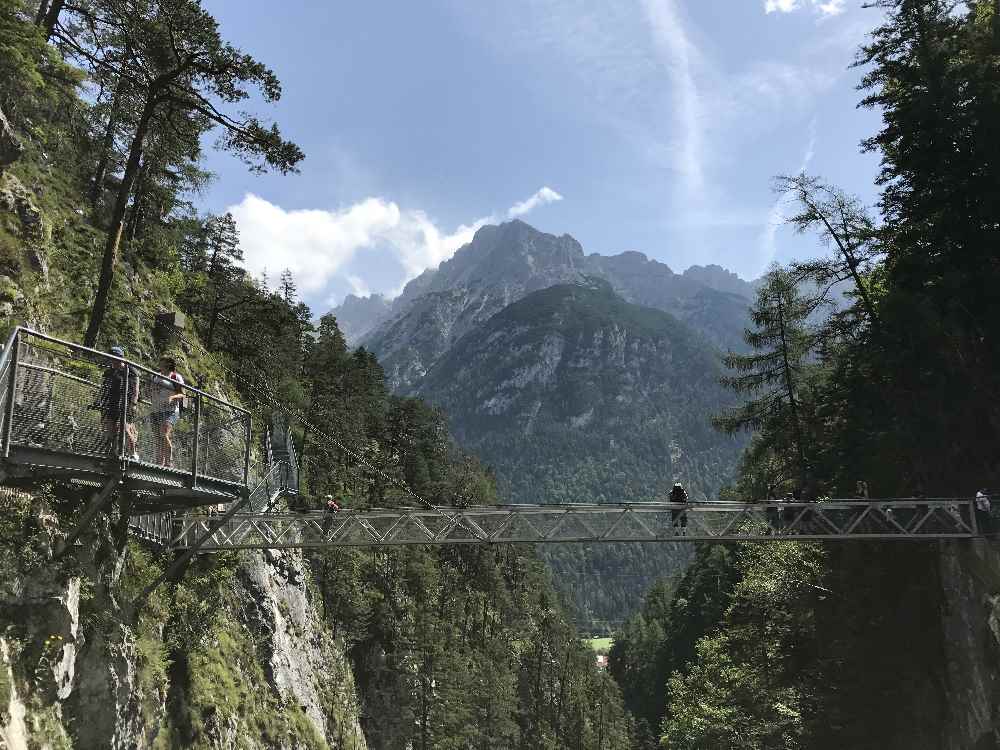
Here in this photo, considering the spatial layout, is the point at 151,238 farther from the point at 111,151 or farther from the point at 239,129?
the point at 239,129

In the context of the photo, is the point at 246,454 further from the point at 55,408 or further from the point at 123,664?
the point at 55,408

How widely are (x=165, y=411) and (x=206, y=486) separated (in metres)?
1.93

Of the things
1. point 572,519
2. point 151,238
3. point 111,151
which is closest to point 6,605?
point 572,519

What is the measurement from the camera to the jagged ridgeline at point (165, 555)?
35.0 ft

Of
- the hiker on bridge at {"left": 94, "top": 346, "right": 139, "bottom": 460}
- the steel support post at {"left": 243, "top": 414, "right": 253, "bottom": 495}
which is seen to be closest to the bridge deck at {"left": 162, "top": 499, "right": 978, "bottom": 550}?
the steel support post at {"left": 243, "top": 414, "right": 253, "bottom": 495}

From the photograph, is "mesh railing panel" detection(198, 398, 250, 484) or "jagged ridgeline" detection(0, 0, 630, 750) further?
"mesh railing panel" detection(198, 398, 250, 484)

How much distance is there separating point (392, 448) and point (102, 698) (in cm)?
4728

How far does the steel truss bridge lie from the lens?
29.0 feet

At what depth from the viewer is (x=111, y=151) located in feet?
78.2

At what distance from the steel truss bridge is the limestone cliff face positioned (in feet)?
3.22

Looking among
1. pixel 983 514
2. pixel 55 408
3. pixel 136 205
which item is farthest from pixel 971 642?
pixel 136 205

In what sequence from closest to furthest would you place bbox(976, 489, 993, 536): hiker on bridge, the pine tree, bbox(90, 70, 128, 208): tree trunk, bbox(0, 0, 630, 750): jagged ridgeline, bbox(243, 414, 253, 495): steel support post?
bbox(0, 0, 630, 750): jagged ridgeline → bbox(243, 414, 253, 495): steel support post → bbox(976, 489, 993, 536): hiker on bridge → bbox(90, 70, 128, 208): tree trunk → the pine tree

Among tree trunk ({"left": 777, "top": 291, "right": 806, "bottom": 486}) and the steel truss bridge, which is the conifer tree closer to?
the steel truss bridge

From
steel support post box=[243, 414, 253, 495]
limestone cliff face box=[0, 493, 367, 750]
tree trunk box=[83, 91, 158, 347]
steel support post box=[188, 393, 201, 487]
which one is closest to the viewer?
limestone cliff face box=[0, 493, 367, 750]
